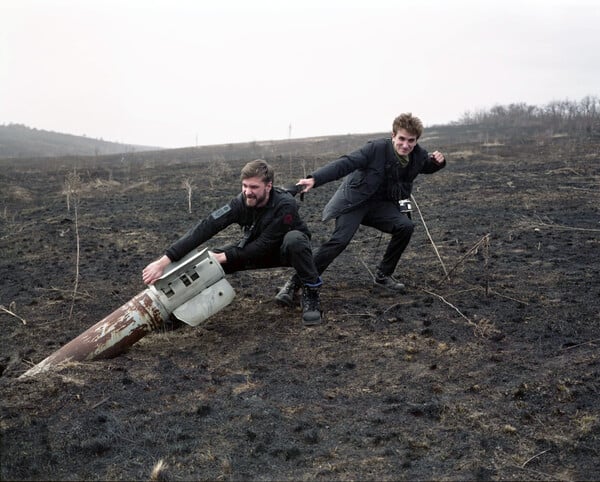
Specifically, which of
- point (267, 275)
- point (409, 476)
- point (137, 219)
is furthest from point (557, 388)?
point (137, 219)

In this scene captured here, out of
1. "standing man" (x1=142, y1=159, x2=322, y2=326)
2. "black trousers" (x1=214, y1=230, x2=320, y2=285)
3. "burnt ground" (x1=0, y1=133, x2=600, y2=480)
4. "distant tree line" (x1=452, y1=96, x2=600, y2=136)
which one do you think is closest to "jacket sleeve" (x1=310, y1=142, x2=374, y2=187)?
"standing man" (x1=142, y1=159, x2=322, y2=326)

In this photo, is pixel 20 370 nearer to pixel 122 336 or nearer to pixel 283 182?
pixel 122 336

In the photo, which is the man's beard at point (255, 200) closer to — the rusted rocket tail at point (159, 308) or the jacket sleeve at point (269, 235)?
the jacket sleeve at point (269, 235)

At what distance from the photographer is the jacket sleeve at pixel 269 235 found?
4.15m

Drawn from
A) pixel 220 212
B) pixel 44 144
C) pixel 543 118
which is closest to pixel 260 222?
pixel 220 212

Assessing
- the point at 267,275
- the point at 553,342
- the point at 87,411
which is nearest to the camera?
the point at 87,411

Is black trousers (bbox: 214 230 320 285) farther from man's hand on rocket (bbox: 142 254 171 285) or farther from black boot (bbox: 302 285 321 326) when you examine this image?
man's hand on rocket (bbox: 142 254 171 285)

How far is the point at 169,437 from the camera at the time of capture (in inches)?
110

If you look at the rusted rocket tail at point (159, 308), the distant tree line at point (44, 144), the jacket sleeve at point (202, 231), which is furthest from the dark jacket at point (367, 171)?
the distant tree line at point (44, 144)

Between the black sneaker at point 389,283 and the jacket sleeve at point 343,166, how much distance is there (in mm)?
1078

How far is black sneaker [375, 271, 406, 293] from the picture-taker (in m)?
5.04

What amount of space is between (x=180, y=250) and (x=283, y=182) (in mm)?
11156

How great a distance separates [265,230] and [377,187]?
1124mm

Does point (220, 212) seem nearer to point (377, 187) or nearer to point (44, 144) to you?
point (377, 187)
